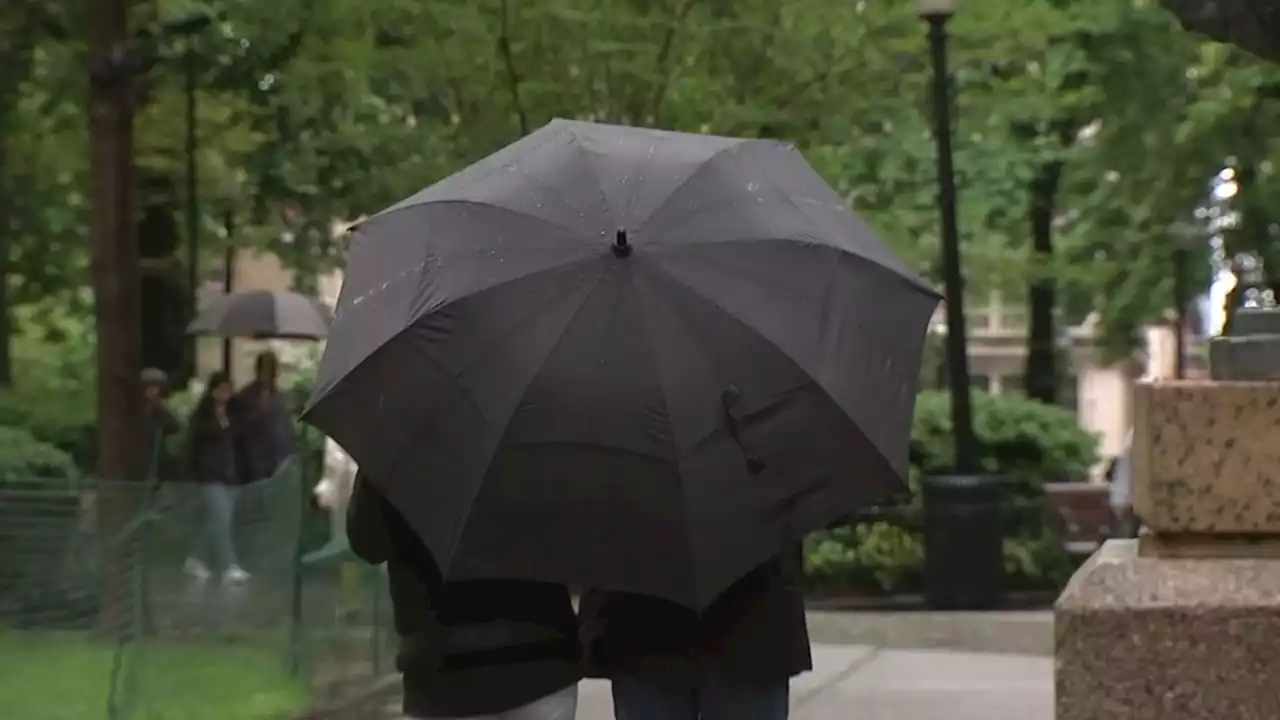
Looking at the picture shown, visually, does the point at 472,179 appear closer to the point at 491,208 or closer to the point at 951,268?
the point at 491,208

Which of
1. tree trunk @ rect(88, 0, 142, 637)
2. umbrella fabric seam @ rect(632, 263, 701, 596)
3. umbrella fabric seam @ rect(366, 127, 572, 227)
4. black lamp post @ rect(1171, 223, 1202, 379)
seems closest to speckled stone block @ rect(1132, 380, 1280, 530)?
umbrella fabric seam @ rect(632, 263, 701, 596)

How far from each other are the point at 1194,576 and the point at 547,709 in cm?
153

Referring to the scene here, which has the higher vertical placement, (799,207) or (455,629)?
(799,207)

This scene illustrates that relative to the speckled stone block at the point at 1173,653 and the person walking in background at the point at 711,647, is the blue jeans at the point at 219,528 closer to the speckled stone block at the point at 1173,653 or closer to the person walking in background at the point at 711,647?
the person walking in background at the point at 711,647

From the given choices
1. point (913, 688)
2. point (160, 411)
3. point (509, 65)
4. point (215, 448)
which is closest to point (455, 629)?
point (913, 688)

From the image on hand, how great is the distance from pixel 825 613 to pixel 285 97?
18.8 feet

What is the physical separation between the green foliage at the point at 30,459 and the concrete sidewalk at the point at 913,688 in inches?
214

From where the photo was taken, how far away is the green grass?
8273 millimetres

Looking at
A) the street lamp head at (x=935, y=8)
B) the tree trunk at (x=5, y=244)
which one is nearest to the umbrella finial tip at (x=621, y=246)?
the street lamp head at (x=935, y=8)

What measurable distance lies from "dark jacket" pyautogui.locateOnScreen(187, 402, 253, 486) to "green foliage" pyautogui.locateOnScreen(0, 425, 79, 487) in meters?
0.93

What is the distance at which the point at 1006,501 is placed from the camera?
15.0m

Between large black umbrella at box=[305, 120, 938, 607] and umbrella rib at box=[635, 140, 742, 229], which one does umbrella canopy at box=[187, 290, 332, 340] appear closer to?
umbrella rib at box=[635, 140, 742, 229]

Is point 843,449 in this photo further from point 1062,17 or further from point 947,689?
point 1062,17

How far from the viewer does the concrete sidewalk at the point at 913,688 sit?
1051 cm
